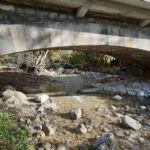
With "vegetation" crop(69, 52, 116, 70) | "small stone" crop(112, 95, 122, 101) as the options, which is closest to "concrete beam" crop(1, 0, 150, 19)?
"small stone" crop(112, 95, 122, 101)

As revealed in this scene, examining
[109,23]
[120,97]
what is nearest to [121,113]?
[120,97]

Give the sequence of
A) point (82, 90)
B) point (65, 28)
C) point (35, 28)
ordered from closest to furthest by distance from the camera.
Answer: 1. point (35, 28)
2. point (65, 28)
3. point (82, 90)

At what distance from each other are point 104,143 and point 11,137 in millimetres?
1330

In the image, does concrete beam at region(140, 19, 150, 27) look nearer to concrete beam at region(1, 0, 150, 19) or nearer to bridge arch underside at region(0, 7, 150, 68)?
bridge arch underside at region(0, 7, 150, 68)

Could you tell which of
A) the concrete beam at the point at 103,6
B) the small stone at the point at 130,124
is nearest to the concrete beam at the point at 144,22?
the concrete beam at the point at 103,6

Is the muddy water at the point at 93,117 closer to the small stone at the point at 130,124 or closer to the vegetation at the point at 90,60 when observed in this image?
the small stone at the point at 130,124

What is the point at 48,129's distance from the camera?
495cm

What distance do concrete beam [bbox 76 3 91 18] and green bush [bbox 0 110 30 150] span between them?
2.64 metres

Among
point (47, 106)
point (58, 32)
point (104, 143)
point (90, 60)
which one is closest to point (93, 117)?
point (47, 106)

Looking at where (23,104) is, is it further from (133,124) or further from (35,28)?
(133,124)

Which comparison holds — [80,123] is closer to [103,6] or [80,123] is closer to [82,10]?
[82,10]

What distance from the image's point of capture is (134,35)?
7422mm

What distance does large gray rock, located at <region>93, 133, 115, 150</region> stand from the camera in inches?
174

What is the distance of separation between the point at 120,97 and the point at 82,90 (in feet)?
4.05
